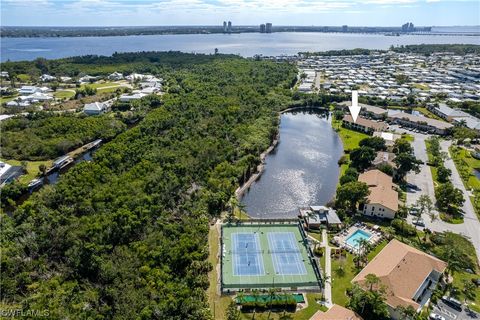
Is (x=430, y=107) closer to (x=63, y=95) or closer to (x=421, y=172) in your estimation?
(x=421, y=172)

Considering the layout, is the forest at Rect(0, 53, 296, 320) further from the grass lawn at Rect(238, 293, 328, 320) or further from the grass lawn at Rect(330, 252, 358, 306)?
the grass lawn at Rect(330, 252, 358, 306)

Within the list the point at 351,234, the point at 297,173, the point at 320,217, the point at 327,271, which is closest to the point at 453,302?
the point at 327,271

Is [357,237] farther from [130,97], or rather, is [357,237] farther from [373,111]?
[130,97]

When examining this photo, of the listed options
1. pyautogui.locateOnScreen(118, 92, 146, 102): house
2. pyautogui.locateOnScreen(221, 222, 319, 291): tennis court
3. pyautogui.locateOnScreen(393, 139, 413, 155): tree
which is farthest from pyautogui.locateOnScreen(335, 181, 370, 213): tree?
pyautogui.locateOnScreen(118, 92, 146, 102): house

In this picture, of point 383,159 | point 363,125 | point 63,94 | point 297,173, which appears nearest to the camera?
point 383,159

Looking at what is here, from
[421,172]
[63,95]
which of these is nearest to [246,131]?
[421,172]

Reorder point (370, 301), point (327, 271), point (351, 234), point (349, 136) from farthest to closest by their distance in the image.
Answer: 1. point (349, 136)
2. point (351, 234)
3. point (327, 271)
4. point (370, 301)
